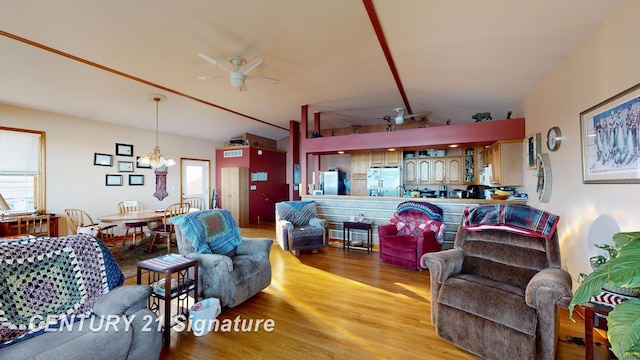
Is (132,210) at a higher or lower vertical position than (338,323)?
higher

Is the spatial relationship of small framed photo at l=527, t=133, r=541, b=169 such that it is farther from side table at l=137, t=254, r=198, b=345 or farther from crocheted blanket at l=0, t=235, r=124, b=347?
crocheted blanket at l=0, t=235, r=124, b=347

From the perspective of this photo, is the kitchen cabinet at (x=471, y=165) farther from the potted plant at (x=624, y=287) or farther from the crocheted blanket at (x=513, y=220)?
the potted plant at (x=624, y=287)

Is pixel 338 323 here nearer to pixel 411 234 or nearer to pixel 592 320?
pixel 592 320

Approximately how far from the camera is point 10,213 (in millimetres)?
4195

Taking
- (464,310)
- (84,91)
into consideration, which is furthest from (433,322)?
(84,91)

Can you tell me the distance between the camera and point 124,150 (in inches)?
231

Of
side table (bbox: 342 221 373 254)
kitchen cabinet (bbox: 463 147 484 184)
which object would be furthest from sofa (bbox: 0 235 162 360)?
kitchen cabinet (bbox: 463 147 484 184)

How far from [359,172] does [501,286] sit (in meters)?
5.30

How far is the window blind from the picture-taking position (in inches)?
168

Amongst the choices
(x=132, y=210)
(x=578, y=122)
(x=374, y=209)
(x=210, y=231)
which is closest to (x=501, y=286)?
(x=578, y=122)

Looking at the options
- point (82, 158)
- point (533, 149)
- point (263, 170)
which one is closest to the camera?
point (533, 149)

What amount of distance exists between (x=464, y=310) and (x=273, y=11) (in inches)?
123

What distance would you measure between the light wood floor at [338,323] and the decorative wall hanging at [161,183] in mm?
4696

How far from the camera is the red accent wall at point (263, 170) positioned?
773 cm
